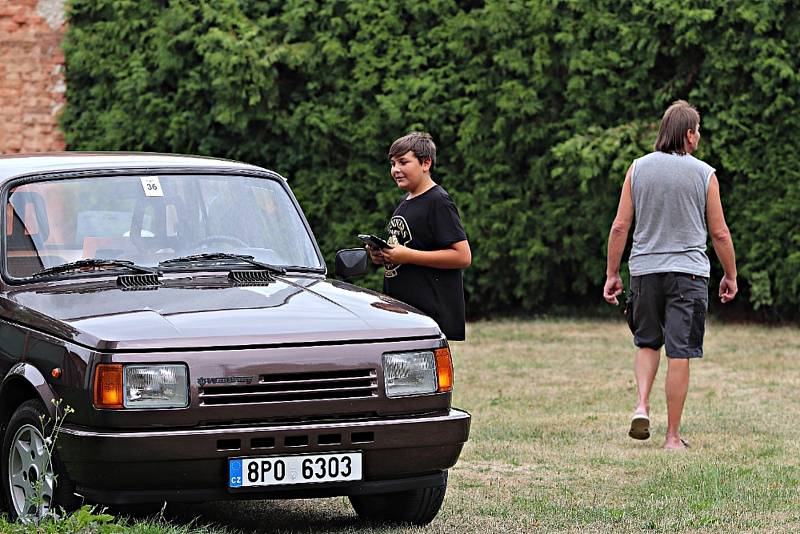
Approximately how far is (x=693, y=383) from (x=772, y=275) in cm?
409

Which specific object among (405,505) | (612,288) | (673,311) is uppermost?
(612,288)

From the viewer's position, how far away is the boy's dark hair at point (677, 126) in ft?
27.7

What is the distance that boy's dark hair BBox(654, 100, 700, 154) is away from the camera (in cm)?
845

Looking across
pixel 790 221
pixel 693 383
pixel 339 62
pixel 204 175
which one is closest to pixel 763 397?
pixel 693 383

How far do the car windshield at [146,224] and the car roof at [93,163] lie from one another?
0.27 feet

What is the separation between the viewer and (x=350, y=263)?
23.1ft

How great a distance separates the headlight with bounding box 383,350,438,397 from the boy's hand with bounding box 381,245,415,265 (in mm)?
1476

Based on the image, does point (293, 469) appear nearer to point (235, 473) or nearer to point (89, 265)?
point (235, 473)

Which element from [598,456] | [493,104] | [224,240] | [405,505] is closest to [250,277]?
[224,240]

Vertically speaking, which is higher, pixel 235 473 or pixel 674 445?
pixel 235 473

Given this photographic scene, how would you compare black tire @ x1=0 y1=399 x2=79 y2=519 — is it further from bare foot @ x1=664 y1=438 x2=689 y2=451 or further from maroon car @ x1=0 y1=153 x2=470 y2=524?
bare foot @ x1=664 y1=438 x2=689 y2=451

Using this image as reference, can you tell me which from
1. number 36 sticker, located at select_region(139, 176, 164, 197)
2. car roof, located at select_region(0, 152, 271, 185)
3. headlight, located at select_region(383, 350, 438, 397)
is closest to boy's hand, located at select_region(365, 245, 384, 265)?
car roof, located at select_region(0, 152, 271, 185)

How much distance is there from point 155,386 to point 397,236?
2.43m

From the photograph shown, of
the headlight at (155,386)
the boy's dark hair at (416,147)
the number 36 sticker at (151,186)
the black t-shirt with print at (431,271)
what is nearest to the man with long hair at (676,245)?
the black t-shirt with print at (431,271)
